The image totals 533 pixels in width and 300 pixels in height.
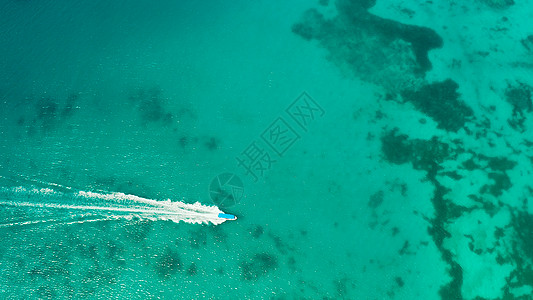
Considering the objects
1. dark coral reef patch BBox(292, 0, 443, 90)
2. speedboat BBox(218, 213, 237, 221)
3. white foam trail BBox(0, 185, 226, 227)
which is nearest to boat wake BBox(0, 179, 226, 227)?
white foam trail BBox(0, 185, 226, 227)

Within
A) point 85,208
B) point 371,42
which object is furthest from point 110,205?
point 371,42

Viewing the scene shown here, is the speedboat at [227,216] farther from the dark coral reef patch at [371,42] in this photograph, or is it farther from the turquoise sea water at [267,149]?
the dark coral reef patch at [371,42]

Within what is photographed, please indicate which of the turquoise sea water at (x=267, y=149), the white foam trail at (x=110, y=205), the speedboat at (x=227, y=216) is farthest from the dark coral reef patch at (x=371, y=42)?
the white foam trail at (x=110, y=205)

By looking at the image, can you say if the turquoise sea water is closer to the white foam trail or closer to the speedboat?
the white foam trail

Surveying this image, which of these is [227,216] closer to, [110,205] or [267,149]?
[267,149]

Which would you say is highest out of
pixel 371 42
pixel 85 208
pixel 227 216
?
pixel 85 208

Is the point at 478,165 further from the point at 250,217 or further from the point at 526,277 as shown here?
the point at 250,217
